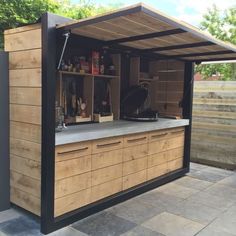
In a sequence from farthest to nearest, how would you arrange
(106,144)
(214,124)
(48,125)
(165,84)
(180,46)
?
(214,124) < (165,84) < (180,46) < (106,144) < (48,125)

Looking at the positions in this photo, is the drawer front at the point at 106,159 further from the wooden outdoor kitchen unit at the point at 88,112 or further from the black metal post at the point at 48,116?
the black metal post at the point at 48,116

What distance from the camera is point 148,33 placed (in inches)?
114

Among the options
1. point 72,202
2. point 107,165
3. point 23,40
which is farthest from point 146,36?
point 72,202

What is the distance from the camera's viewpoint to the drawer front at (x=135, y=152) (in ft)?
11.8

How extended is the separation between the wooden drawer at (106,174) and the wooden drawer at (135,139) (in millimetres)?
293

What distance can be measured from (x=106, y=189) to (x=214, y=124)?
2.96m

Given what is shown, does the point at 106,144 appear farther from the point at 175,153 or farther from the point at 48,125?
the point at 175,153

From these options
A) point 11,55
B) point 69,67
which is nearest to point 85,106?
point 69,67

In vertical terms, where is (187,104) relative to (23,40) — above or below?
below

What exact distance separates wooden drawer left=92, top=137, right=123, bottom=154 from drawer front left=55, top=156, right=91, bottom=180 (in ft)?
0.47

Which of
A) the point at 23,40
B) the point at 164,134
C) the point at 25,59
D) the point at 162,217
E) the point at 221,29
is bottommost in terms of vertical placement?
the point at 162,217

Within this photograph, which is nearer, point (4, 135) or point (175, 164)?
point (4, 135)

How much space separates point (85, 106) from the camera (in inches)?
149

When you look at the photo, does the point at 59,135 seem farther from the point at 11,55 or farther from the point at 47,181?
the point at 11,55
